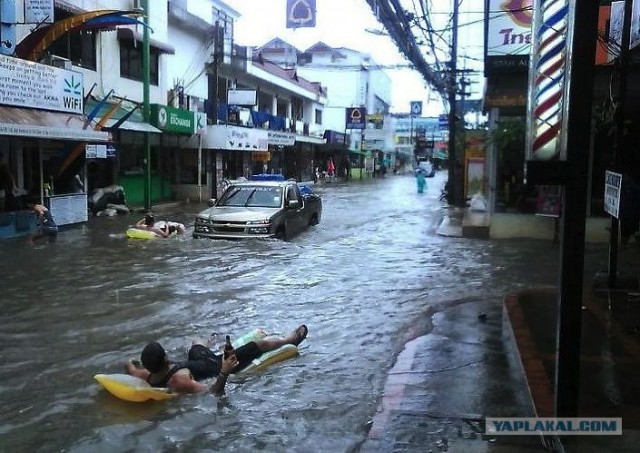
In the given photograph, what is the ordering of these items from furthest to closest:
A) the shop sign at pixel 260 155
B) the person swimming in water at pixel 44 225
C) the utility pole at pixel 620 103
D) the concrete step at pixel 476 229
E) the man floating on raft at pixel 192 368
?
the shop sign at pixel 260 155 → the concrete step at pixel 476 229 → the person swimming in water at pixel 44 225 → the utility pole at pixel 620 103 → the man floating on raft at pixel 192 368

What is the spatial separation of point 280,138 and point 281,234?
2450cm

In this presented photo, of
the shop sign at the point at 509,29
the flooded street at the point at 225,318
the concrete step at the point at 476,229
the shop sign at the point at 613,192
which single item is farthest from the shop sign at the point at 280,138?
the shop sign at the point at 613,192

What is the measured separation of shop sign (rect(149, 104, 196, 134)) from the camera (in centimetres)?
2325

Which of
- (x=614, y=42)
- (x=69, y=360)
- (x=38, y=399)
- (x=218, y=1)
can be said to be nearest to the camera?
(x=38, y=399)

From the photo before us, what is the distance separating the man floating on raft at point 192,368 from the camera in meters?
5.58

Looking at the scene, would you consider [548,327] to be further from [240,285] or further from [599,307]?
[240,285]

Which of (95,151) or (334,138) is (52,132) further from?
(334,138)

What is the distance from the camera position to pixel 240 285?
10570 millimetres

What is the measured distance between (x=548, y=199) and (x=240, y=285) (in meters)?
8.61

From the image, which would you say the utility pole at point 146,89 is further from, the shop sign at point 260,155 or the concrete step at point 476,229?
the shop sign at point 260,155

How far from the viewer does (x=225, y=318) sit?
855 cm

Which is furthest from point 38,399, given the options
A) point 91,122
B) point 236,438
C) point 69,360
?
point 91,122

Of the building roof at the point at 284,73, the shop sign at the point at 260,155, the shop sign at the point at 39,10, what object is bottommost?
the shop sign at the point at 260,155

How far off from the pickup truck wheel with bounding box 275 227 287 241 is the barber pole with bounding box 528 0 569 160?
11009 mm
